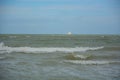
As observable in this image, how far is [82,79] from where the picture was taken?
3779mm

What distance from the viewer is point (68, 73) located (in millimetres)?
4172

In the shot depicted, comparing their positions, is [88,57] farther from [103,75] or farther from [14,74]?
[14,74]

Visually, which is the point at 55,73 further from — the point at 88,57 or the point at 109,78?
the point at 88,57

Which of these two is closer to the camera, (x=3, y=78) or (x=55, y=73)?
(x=3, y=78)

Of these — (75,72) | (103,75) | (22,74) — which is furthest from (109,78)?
(22,74)

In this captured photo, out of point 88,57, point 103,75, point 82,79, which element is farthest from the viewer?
point 88,57

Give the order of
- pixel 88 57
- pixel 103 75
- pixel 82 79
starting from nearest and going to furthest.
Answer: pixel 82 79 < pixel 103 75 < pixel 88 57

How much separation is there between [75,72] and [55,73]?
43cm

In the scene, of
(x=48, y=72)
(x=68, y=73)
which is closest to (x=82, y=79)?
(x=68, y=73)

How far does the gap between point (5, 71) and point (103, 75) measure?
6.40ft

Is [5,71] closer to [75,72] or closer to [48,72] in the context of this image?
[48,72]

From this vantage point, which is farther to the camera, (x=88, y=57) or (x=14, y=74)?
(x=88, y=57)

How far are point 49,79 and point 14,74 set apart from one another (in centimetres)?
76

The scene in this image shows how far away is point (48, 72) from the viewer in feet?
14.1
